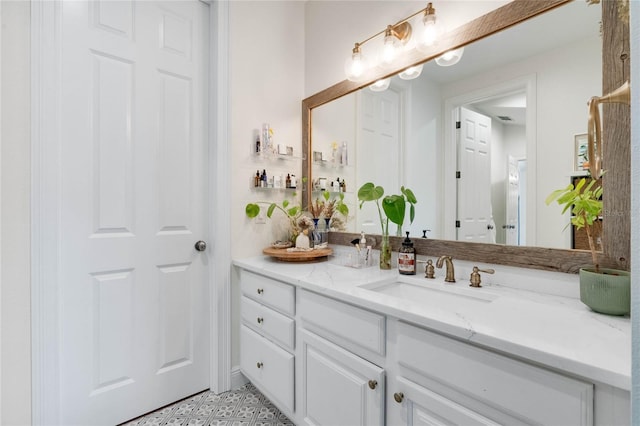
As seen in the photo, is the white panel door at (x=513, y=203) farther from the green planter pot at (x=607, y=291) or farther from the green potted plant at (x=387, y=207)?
the green potted plant at (x=387, y=207)

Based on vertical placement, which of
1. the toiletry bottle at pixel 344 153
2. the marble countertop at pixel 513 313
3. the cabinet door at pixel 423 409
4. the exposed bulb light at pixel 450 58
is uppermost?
the exposed bulb light at pixel 450 58

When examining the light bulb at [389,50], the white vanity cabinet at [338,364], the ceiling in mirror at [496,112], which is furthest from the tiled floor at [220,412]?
the light bulb at [389,50]

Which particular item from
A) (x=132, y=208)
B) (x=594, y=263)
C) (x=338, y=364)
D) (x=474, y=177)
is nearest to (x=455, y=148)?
(x=474, y=177)

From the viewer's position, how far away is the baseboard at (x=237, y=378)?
192 centimetres

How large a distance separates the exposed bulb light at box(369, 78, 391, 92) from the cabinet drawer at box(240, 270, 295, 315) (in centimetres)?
122

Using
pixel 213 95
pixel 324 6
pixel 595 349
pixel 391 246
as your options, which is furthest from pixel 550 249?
pixel 324 6

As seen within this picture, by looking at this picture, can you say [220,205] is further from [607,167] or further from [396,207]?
[607,167]

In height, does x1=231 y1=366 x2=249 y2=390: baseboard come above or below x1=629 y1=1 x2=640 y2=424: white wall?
below

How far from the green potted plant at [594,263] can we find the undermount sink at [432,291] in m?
0.28

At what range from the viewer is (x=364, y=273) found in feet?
5.06

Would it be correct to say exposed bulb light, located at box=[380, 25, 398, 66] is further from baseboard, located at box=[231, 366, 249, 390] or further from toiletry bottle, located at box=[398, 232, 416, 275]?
baseboard, located at box=[231, 366, 249, 390]

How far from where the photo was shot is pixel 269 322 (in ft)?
5.21

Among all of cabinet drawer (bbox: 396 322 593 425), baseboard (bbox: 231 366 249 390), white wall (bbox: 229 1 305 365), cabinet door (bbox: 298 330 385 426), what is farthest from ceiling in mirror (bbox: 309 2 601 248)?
baseboard (bbox: 231 366 249 390)

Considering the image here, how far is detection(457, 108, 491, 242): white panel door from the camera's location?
1.37 m
